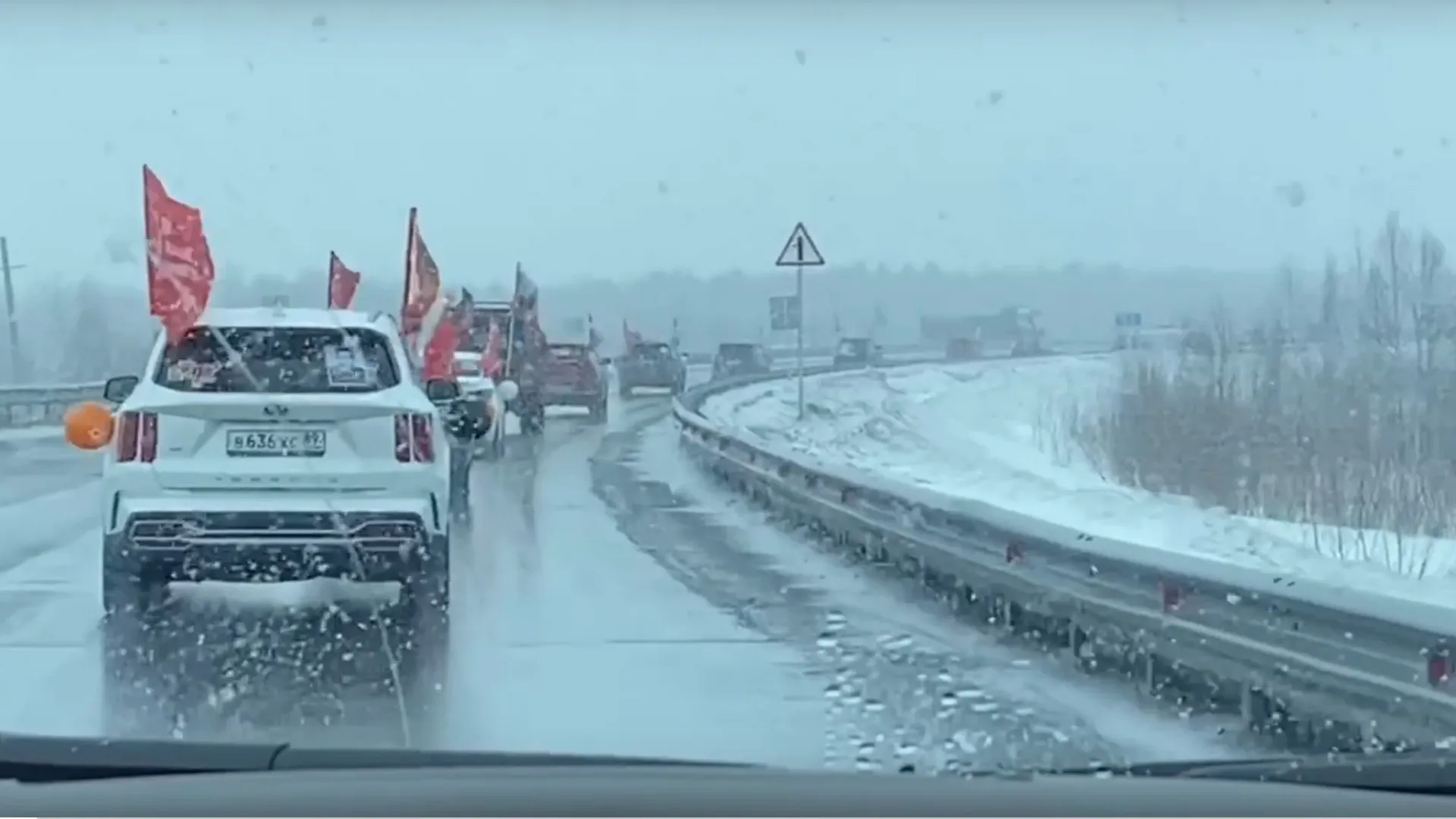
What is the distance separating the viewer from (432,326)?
11.3 meters

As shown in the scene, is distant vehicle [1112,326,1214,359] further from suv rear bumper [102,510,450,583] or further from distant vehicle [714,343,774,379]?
suv rear bumper [102,510,450,583]

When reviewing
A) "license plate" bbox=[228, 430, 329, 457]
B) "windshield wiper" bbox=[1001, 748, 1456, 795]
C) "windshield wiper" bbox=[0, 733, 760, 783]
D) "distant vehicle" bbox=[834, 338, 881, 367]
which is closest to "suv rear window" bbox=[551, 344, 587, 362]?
"distant vehicle" bbox=[834, 338, 881, 367]

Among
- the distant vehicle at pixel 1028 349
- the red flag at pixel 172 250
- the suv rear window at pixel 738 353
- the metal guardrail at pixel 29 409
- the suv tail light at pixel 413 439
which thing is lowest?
the metal guardrail at pixel 29 409

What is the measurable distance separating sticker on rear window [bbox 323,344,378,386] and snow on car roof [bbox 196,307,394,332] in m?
0.13

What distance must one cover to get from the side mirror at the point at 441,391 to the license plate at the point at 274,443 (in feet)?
3.06

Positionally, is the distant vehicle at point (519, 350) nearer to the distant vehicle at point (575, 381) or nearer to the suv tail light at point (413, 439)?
the distant vehicle at point (575, 381)

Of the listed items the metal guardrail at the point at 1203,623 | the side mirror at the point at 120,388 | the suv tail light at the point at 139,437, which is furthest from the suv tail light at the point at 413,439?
the metal guardrail at the point at 1203,623

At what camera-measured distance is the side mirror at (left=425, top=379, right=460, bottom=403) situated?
33.0ft

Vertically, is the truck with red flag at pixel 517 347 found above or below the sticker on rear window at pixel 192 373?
below

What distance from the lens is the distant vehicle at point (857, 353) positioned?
15020 millimetres

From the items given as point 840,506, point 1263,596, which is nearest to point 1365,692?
point 1263,596

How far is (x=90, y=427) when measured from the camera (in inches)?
360

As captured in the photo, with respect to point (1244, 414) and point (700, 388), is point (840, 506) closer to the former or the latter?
point (1244, 414)

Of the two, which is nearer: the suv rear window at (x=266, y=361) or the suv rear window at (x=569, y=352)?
the suv rear window at (x=266, y=361)
